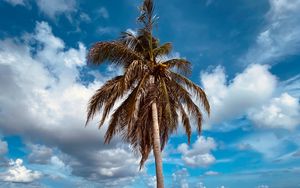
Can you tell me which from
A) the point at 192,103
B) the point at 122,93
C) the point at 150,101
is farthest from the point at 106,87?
the point at 192,103

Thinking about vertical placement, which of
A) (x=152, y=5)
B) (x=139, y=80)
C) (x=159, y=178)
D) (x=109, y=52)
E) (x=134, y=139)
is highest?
(x=152, y=5)

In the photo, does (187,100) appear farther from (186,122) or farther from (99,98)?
(99,98)

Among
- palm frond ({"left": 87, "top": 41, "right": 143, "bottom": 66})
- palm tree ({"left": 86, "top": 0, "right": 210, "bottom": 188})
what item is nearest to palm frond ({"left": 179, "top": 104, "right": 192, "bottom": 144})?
palm tree ({"left": 86, "top": 0, "right": 210, "bottom": 188})

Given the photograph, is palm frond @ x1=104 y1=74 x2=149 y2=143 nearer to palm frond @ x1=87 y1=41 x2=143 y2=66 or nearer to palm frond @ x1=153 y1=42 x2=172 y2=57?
palm frond @ x1=87 y1=41 x2=143 y2=66

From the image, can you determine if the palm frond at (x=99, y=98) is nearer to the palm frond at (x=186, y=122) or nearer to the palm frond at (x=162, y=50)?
the palm frond at (x=162, y=50)

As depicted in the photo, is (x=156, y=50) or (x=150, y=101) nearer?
(x=150, y=101)

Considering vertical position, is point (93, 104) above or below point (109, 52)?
below

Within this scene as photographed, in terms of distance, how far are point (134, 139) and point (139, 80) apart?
12.0ft

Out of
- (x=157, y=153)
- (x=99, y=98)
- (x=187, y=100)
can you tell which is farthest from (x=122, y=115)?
(x=187, y=100)

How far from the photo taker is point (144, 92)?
19.8m

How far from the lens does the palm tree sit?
19.4 m

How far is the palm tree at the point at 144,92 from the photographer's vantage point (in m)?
19.4

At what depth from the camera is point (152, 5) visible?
71.2ft

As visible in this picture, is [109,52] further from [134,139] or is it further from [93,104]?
[134,139]
